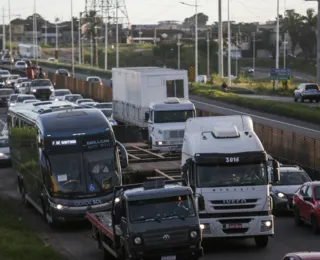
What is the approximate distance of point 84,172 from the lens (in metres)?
25.8

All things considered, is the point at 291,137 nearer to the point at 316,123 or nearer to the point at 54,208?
the point at 54,208

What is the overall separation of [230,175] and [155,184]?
2.81 meters

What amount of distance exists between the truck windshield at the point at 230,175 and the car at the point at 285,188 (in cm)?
674

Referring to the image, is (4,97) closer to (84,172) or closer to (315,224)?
(84,172)

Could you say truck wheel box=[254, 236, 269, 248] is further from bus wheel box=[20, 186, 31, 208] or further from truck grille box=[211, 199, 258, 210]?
bus wheel box=[20, 186, 31, 208]

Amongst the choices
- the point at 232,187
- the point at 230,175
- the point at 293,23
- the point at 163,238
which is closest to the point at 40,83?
the point at 230,175

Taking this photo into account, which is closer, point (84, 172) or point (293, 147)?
point (84, 172)

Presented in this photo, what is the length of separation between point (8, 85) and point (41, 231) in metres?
75.5

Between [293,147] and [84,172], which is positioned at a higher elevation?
[84,172]

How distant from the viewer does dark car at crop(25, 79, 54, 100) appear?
261 feet

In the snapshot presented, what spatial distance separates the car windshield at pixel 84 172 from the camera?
84.1 ft

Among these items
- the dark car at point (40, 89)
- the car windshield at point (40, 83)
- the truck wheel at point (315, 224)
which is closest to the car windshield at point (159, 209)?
the truck wheel at point (315, 224)

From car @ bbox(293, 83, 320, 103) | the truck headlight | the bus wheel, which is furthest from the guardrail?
car @ bbox(293, 83, 320, 103)

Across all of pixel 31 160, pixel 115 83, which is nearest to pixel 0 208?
pixel 31 160
